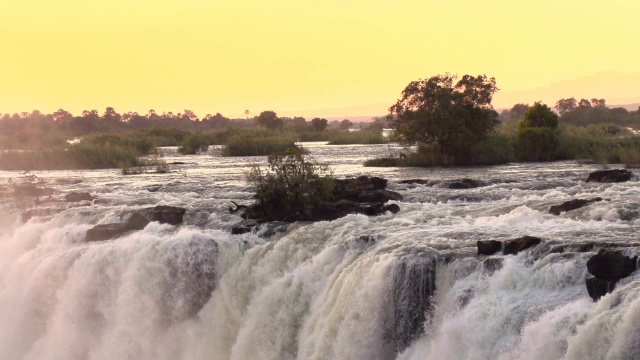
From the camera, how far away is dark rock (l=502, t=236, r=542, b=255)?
565 inches

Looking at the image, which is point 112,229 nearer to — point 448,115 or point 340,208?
point 340,208

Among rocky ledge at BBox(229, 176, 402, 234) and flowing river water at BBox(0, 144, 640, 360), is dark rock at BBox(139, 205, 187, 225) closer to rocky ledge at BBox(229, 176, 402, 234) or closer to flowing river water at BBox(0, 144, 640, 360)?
flowing river water at BBox(0, 144, 640, 360)

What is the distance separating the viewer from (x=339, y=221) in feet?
65.4

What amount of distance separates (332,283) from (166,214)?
8399 millimetres

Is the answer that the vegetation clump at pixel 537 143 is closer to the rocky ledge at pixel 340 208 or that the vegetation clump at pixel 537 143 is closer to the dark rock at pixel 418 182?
the dark rock at pixel 418 182

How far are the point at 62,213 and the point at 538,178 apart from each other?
15.0 metres

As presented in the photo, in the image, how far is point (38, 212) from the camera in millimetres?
25656

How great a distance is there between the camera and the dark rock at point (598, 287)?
38.3 feet

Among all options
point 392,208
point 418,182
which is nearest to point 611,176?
point 418,182

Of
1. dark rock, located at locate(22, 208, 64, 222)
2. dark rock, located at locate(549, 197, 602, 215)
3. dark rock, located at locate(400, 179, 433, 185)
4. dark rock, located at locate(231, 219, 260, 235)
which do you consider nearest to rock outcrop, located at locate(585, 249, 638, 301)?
Result: dark rock, located at locate(549, 197, 602, 215)

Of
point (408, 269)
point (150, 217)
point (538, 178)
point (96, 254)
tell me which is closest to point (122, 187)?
point (150, 217)

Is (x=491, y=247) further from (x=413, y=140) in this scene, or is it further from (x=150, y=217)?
(x=413, y=140)

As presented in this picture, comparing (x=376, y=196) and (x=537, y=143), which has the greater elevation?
(x=537, y=143)

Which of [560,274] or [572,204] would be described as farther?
[572,204]
